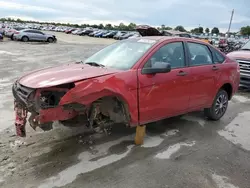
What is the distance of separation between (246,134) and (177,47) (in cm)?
215

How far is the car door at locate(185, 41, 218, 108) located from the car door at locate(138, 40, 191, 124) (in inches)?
7.1

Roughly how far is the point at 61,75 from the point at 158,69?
4.70ft

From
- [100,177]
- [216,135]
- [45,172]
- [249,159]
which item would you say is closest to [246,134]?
[216,135]

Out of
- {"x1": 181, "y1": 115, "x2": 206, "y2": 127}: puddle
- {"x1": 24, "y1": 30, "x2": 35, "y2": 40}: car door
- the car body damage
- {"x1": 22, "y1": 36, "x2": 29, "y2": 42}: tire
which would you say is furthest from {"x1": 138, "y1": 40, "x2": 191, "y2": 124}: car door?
{"x1": 22, "y1": 36, "x2": 29, "y2": 42}: tire

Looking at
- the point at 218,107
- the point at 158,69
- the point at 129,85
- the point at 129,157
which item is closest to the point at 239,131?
the point at 218,107

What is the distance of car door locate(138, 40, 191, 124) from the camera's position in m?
4.12

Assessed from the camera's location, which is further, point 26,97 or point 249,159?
point 249,159

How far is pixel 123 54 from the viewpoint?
14.7 feet

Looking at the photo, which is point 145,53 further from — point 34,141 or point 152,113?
point 34,141

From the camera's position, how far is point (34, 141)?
172 inches

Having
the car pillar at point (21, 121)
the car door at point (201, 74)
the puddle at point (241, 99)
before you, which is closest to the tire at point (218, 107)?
the car door at point (201, 74)

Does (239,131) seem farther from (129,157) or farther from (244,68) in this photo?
(244,68)

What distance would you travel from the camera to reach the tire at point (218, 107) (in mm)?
5586

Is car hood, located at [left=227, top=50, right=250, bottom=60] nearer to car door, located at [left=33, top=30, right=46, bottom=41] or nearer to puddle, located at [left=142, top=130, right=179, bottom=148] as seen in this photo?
puddle, located at [left=142, top=130, right=179, bottom=148]
